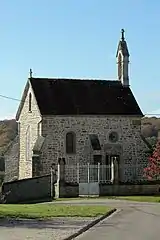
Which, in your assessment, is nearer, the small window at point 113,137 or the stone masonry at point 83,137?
the stone masonry at point 83,137

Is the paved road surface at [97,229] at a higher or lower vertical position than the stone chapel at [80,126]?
lower

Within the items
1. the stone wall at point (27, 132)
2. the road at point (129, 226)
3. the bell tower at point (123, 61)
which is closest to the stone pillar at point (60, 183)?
the stone wall at point (27, 132)

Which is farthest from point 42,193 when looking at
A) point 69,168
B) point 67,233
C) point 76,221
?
point 67,233

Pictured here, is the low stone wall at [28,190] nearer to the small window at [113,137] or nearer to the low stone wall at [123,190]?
the low stone wall at [123,190]

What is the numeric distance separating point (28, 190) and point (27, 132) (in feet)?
43.3

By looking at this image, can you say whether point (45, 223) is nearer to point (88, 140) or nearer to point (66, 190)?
point (66, 190)

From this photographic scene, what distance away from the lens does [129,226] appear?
19.5 meters

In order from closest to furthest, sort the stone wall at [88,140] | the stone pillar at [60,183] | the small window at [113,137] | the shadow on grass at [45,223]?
1. the shadow on grass at [45,223]
2. the stone pillar at [60,183]
3. the stone wall at [88,140]
4. the small window at [113,137]

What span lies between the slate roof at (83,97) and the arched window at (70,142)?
1967 millimetres

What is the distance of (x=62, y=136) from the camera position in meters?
47.4

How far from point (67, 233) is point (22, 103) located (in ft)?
120

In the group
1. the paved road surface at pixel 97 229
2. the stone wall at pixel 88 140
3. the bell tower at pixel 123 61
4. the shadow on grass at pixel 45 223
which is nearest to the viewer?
the paved road surface at pixel 97 229

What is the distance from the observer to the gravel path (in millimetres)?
15617

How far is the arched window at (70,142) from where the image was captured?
47688 mm
